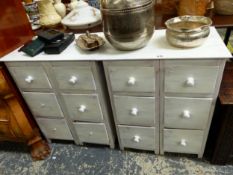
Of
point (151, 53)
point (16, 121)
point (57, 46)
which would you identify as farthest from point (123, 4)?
point (16, 121)

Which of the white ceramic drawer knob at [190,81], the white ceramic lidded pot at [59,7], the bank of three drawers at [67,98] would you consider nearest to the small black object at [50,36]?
the bank of three drawers at [67,98]

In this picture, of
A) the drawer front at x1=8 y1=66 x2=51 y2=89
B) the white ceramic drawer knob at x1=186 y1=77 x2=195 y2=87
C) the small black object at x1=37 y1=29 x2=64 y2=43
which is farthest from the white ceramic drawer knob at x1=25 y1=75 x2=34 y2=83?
the white ceramic drawer knob at x1=186 y1=77 x2=195 y2=87

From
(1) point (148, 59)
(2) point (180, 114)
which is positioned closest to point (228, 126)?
(2) point (180, 114)

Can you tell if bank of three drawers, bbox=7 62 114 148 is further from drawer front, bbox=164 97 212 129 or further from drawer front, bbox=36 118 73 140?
drawer front, bbox=164 97 212 129

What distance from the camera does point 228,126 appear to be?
975mm

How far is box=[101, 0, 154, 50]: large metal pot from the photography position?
0.77m

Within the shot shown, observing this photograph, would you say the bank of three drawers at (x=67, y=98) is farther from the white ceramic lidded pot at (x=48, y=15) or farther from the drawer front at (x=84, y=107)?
the white ceramic lidded pot at (x=48, y=15)

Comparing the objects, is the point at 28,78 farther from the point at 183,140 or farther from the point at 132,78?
the point at 183,140

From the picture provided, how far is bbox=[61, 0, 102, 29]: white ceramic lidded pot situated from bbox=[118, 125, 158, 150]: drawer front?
615 mm

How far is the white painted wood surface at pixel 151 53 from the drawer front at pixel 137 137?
1.50 ft

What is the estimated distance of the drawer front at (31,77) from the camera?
1013 millimetres

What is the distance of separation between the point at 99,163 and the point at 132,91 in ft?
1.91

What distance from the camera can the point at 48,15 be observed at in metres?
1.15

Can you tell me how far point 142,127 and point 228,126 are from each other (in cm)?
43
